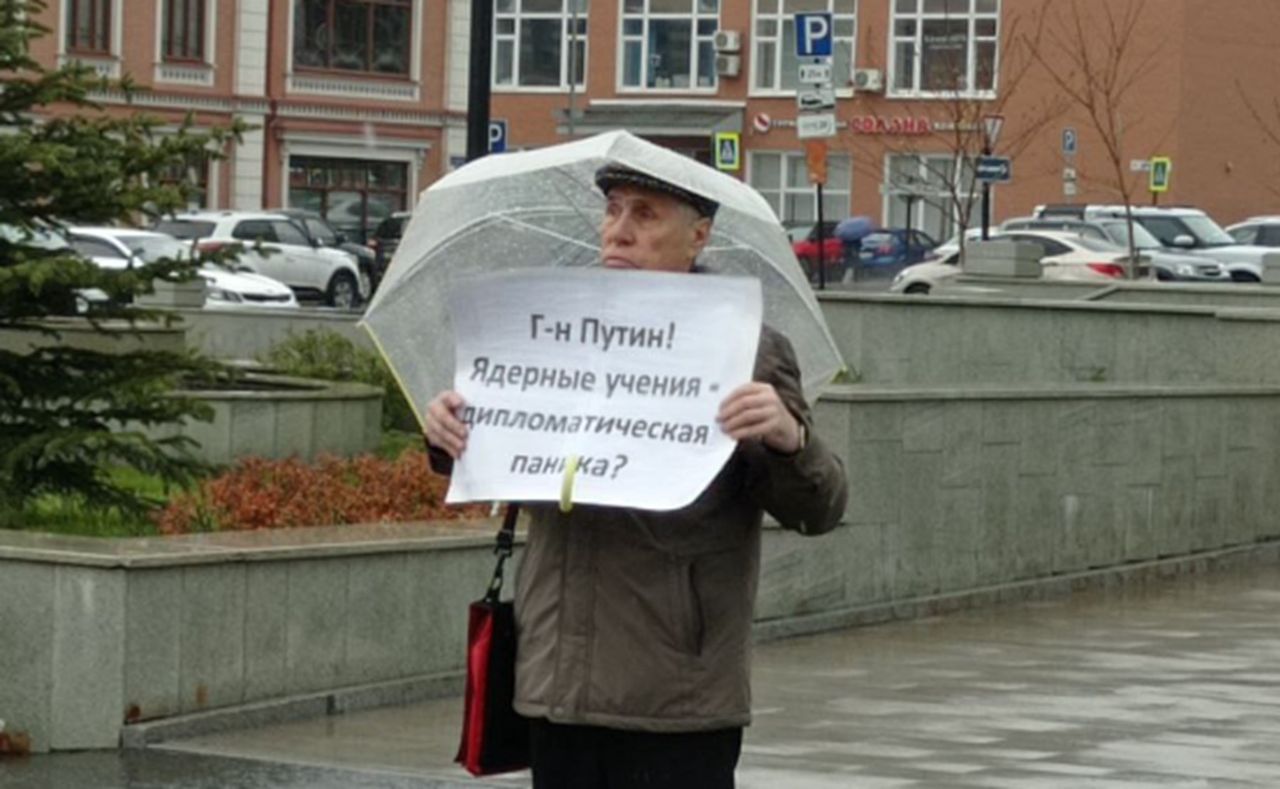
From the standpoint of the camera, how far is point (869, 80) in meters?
73.7

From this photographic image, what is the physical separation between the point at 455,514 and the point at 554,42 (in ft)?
220

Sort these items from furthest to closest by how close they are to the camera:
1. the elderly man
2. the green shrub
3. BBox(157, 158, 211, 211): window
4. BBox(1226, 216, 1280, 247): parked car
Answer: BBox(1226, 216, 1280, 247): parked car, the green shrub, BBox(157, 158, 211, 211): window, the elderly man

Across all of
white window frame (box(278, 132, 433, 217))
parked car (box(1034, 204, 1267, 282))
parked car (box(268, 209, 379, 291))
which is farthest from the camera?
white window frame (box(278, 132, 433, 217))

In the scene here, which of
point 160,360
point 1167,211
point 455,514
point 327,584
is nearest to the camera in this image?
point 327,584

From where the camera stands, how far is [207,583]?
1142cm

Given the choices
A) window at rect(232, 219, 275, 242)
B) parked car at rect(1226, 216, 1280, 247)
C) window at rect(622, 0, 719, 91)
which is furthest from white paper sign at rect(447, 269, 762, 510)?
window at rect(622, 0, 719, 91)

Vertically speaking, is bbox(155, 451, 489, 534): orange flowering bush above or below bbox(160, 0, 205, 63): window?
below

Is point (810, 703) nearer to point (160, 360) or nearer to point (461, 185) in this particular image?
point (160, 360)

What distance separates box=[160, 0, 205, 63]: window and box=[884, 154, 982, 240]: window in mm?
15778

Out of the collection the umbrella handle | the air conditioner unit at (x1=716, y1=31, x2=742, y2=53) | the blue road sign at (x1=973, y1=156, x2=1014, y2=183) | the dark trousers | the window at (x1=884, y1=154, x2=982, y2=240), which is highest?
the air conditioner unit at (x1=716, y1=31, x2=742, y2=53)

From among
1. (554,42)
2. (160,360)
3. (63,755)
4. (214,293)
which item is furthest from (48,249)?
(554,42)

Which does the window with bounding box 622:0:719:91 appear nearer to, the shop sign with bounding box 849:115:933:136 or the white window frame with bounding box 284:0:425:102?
the shop sign with bounding box 849:115:933:136

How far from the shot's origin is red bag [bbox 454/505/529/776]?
5.79 m

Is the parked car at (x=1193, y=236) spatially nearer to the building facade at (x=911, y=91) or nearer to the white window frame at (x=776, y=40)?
the building facade at (x=911, y=91)
